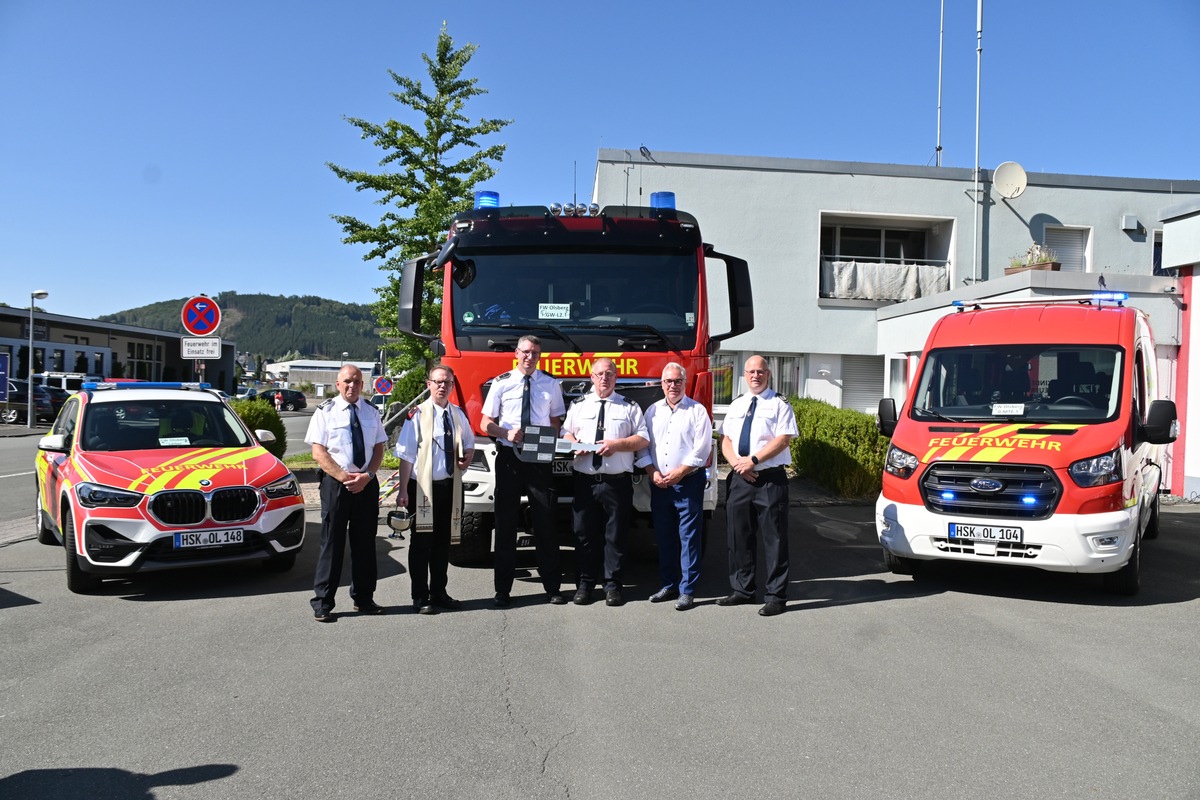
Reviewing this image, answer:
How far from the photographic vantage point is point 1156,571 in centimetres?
886

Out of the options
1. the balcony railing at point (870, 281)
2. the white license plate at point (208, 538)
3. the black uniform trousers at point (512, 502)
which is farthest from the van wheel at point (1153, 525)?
the balcony railing at point (870, 281)

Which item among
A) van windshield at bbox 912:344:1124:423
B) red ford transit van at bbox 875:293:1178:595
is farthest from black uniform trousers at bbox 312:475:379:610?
van windshield at bbox 912:344:1124:423

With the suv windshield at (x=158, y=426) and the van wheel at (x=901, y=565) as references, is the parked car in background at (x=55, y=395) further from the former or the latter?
the van wheel at (x=901, y=565)

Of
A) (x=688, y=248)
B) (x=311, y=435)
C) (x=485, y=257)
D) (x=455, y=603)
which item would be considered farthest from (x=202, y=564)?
(x=688, y=248)

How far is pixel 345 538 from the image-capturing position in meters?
6.86

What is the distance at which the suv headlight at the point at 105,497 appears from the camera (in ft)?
23.5

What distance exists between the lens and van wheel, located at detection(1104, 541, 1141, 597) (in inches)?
295

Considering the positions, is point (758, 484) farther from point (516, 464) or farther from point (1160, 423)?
point (1160, 423)

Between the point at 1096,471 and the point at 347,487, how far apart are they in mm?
5712

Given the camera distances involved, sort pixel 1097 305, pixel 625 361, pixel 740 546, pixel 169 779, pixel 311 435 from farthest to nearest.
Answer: pixel 1097 305 < pixel 625 361 < pixel 740 546 < pixel 311 435 < pixel 169 779

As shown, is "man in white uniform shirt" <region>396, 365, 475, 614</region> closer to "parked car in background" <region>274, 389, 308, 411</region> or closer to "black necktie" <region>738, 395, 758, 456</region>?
"black necktie" <region>738, 395, 758, 456</region>

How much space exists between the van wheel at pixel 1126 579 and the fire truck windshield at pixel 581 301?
3.93 metres

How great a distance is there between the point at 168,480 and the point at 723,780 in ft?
17.6

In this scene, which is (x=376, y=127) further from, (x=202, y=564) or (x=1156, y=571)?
(x=1156, y=571)
